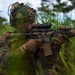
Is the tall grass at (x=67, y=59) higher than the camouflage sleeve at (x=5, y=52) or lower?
lower

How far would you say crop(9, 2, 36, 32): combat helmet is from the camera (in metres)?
4.24

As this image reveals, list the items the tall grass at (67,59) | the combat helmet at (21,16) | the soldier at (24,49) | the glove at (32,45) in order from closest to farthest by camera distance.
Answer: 1. the soldier at (24,49)
2. the glove at (32,45)
3. the combat helmet at (21,16)
4. the tall grass at (67,59)

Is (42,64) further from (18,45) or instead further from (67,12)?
(67,12)

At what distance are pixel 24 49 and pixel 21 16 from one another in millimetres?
424

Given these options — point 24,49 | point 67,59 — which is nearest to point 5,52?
point 24,49

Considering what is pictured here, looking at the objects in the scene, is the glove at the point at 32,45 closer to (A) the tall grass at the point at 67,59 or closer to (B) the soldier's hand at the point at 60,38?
(B) the soldier's hand at the point at 60,38

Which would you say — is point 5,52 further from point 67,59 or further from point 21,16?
point 67,59

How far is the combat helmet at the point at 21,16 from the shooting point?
13.9 feet

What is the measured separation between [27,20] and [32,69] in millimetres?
509

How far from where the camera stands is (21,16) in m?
4.23

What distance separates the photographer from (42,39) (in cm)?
400

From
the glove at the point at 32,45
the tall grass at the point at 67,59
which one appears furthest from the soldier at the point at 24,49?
the tall grass at the point at 67,59

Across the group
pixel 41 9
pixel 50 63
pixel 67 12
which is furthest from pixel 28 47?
pixel 41 9

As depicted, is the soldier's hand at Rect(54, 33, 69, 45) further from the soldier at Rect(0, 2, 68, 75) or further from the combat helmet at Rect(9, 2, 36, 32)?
the combat helmet at Rect(9, 2, 36, 32)
